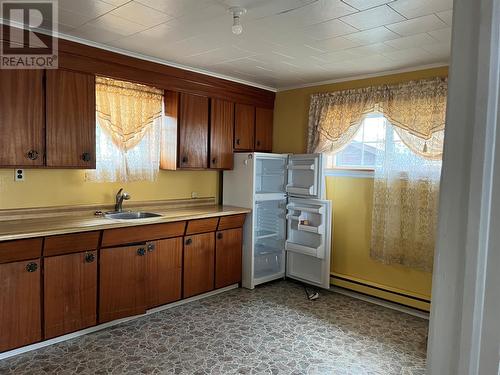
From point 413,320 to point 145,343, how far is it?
2.48 meters

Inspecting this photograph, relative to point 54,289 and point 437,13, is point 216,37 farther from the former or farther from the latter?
point 54,289

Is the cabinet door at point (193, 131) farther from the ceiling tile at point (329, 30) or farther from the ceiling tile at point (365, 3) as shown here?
the ceiling tile at point (365, 3)

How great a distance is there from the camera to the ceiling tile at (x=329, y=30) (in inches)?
103

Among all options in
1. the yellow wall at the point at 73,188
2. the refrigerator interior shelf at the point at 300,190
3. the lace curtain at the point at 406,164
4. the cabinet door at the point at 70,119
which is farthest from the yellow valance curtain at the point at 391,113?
the cabinet door at the point at 70,119

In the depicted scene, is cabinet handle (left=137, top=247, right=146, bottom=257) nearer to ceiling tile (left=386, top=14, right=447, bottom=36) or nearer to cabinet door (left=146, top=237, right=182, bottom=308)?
cabinet door (left=146, top=237, right=182, bottom=308)

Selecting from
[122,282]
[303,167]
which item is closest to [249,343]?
[122,282]

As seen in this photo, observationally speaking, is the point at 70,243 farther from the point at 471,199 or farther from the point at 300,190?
the point at 471,199

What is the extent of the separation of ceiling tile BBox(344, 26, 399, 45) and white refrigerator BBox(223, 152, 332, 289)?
1.47 m

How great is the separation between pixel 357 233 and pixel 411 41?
6.84ft

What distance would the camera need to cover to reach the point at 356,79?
4121 millimetres

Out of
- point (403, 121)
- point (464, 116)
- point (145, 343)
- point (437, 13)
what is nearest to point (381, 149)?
point (403, 121)

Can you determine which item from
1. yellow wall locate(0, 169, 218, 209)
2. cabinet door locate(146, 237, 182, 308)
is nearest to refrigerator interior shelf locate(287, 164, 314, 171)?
yellow wall locate(0, 169, 218, 209)

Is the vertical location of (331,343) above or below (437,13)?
below

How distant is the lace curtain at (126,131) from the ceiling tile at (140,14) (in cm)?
101
